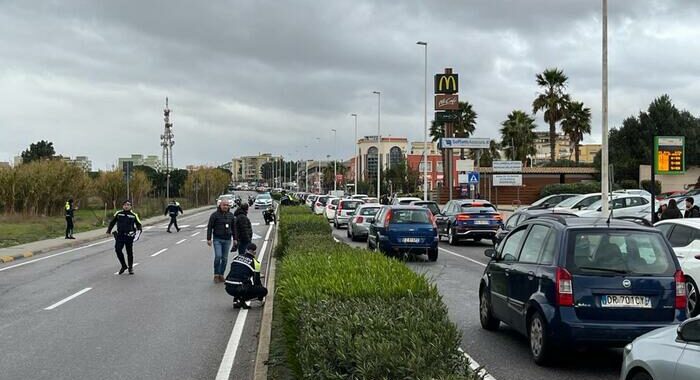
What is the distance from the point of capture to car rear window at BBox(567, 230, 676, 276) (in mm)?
7508

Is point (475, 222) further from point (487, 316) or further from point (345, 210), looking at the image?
point (487, 316)

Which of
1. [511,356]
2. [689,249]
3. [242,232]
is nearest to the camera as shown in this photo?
[511,356]

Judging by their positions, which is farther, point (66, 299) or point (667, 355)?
point (66, 299)

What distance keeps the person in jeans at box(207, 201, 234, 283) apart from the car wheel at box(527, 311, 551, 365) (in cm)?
860

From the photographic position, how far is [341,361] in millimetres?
4543

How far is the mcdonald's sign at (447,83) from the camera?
173ft

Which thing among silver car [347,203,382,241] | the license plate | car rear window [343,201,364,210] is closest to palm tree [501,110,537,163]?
car rear window [343,201,364,210]

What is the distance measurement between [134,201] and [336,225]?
92.5ft

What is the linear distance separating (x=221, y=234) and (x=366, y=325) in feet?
33.9

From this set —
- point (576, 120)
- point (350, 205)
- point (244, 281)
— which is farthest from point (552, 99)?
point (244, 281)

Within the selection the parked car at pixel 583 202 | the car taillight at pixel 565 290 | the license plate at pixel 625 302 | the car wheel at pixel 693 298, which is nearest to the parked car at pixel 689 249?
the car wheel at pixel 693 298

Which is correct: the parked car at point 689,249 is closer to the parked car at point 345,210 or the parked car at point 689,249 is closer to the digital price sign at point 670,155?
the digital price sign at point 670,155

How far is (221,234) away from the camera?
15.3m

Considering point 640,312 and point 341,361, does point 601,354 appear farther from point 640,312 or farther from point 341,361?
point 341,361
